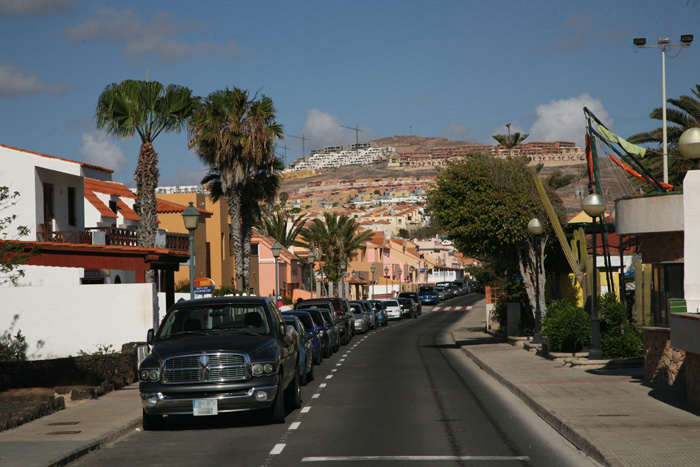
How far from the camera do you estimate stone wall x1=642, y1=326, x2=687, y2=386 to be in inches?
611

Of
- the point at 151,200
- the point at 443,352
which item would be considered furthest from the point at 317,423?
the point at 151,200

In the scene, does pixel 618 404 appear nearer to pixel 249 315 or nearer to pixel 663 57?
pixel 249 315

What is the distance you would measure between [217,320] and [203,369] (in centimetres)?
183

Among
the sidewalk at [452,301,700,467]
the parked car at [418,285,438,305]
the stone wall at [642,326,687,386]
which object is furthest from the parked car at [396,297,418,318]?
the stone wall at [642,326,687,386]

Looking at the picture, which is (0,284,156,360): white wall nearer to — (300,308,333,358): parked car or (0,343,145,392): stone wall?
(0,343,145,392): stone wall

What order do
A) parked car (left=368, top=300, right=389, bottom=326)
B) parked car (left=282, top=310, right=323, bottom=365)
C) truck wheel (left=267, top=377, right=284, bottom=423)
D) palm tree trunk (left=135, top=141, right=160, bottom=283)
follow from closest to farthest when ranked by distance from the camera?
truck wheel (left=267, top=377, right=284, bottom=423) < parked car (left=282, top=310, right=323, bottom=365) < palm tree trunk (left=135, top=141, right=160, bottom=283) < parked car (left=368, top=300, right=389, bottom=326)

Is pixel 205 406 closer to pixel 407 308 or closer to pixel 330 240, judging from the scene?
pixel 407 308

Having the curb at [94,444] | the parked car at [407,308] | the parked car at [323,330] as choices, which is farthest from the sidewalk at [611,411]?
the parked car at [407,308]

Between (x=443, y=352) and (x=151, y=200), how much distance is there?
12.8 metres

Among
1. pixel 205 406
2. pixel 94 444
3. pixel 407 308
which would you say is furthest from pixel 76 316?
pixel 407 308

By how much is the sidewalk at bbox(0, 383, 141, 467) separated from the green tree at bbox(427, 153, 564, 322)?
16834 millimetres

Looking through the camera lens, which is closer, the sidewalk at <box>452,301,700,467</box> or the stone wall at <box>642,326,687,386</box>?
the sidewalk at <box>452,301,700,467</box>

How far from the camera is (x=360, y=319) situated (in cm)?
4800

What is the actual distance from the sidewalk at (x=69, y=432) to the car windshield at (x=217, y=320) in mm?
1651
